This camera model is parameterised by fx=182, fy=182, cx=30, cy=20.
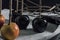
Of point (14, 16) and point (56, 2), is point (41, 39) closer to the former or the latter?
point (14, 16)

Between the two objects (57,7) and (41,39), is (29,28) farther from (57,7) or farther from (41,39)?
(57,7)

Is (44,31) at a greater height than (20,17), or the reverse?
(20,17)

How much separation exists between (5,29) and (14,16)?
1.64ft

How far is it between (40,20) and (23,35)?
166mm

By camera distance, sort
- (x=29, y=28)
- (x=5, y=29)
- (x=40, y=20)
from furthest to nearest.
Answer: (x=29, y=28)
(x=40, y=20)
(x=5, y=29)

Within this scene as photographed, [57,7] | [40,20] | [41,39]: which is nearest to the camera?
[41,39]

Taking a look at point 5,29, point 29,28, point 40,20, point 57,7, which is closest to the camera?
point 5,29

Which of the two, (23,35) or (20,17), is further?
(20,17)

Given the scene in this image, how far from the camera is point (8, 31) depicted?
39.6 inches

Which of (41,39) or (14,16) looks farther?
(14,16)

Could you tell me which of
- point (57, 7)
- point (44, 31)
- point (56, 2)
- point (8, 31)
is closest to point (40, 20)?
point (44, 31)

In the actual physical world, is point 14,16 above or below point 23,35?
above

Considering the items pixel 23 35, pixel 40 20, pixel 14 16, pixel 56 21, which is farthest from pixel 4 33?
pixel 56 21

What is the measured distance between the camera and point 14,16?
1500 mm
